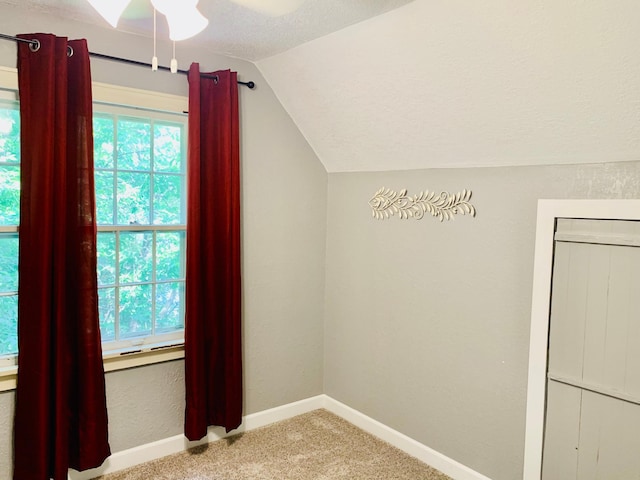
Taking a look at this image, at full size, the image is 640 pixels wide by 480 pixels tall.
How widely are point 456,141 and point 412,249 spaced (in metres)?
0.68

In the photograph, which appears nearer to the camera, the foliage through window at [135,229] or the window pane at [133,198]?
the foliage through window at [135,229]

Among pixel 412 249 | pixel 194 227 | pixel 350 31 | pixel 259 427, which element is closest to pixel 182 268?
pixel 194 227

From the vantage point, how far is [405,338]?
2900mm

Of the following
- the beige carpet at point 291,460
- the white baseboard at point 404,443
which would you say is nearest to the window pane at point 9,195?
the beige carpet at point 291,460

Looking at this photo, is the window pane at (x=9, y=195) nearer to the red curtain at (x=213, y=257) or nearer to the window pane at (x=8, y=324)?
the window pane at (x=8, y=324)

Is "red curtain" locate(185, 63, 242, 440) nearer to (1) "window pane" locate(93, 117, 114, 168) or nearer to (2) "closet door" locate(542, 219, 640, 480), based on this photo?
(1) "window pane" locate(93, 117, 114, 168)

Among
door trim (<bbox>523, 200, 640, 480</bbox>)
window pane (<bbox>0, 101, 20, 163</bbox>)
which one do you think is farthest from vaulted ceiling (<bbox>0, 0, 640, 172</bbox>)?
window pane (<bbox>0, 101, 20, 163</bbox>)

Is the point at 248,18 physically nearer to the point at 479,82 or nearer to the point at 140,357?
the point at 479,82

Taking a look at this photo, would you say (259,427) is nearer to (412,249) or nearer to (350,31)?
(412,249)

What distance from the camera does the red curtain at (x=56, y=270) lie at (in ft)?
7.29

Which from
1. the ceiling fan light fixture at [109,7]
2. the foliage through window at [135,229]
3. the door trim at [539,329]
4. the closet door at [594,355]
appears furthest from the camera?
the foliage through window at [135,229]

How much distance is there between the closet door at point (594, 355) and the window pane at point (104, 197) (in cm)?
220

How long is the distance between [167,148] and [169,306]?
905 mm

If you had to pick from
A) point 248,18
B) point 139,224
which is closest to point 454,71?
point 248,18
